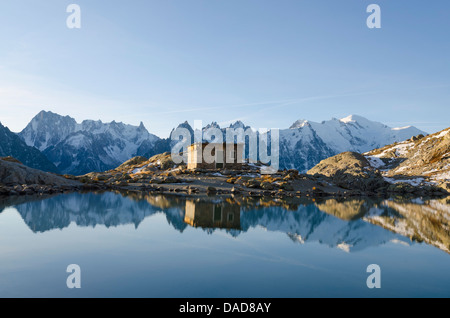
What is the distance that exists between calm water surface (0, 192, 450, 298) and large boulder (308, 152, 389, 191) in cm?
4334

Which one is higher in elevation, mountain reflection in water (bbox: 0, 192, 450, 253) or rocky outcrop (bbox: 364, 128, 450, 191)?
rocky outcrop (bbox: 364, 128, 450, 191)

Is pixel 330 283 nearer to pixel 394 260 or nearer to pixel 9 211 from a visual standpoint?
pixel 394 260

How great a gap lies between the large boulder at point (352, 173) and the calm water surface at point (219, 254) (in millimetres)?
43338

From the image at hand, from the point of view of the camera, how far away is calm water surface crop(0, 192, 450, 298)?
37.3ft

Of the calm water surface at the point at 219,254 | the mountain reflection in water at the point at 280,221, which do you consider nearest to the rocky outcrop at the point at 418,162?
the mountain reflection in water at the point at 280,221

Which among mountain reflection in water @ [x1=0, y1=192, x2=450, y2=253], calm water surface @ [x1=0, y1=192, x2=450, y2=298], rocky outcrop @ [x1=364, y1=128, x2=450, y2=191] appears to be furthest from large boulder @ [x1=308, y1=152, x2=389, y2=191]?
calm water surface @ [x1=0, y1=192, x2=450, y2=298]

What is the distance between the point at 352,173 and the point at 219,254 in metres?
72.9

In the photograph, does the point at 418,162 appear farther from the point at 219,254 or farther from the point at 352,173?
the point at 219,254

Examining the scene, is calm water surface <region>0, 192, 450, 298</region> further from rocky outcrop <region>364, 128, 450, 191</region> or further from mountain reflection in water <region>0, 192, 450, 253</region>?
rocky outcrop <region>364, 128, 450, 191</region>

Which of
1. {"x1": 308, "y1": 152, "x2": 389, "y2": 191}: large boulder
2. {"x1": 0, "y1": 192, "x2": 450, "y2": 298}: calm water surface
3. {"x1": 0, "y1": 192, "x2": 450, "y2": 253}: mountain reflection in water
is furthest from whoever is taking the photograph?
{"x1": 308, "y1": 152, "x2": 389, "y2": 191}: large boulder

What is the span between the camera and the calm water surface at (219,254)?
448 inches
